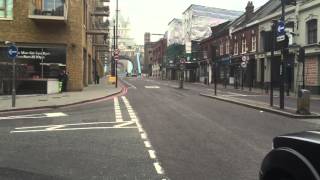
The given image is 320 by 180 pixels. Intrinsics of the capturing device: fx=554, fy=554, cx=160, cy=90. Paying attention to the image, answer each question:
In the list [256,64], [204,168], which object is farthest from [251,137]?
[256,64]

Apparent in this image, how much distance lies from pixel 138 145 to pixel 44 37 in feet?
84.0

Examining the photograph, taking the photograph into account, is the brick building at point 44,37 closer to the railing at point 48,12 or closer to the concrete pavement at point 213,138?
the railing at point 48,12

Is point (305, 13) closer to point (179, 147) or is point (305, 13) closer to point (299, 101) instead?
point (299, 101)

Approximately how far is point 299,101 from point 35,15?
20855 millimetres

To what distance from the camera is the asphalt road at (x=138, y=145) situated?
9.30 meters

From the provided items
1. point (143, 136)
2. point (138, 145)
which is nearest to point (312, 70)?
point (143, 136)

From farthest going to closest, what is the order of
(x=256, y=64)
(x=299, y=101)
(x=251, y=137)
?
(x=256, y=64) → (x=299, y=101) → (x=251, y=137)

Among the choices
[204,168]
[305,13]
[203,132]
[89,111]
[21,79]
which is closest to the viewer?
[204,168]

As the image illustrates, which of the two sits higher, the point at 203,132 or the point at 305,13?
the point at 305,13

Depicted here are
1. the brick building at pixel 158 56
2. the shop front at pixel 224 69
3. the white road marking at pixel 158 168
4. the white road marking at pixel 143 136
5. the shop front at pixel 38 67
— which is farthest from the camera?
the brick building at pixel 158 56

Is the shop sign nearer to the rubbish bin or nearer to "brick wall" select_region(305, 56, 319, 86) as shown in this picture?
"brick wall" select_region(305, 56, 319, 86)

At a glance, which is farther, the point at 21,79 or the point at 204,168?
the point at 21,79

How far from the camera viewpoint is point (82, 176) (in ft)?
29.2

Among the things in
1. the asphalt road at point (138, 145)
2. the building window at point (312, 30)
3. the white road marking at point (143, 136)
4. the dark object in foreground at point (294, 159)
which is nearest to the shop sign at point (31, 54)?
the asphalt road at point (138, 145)
